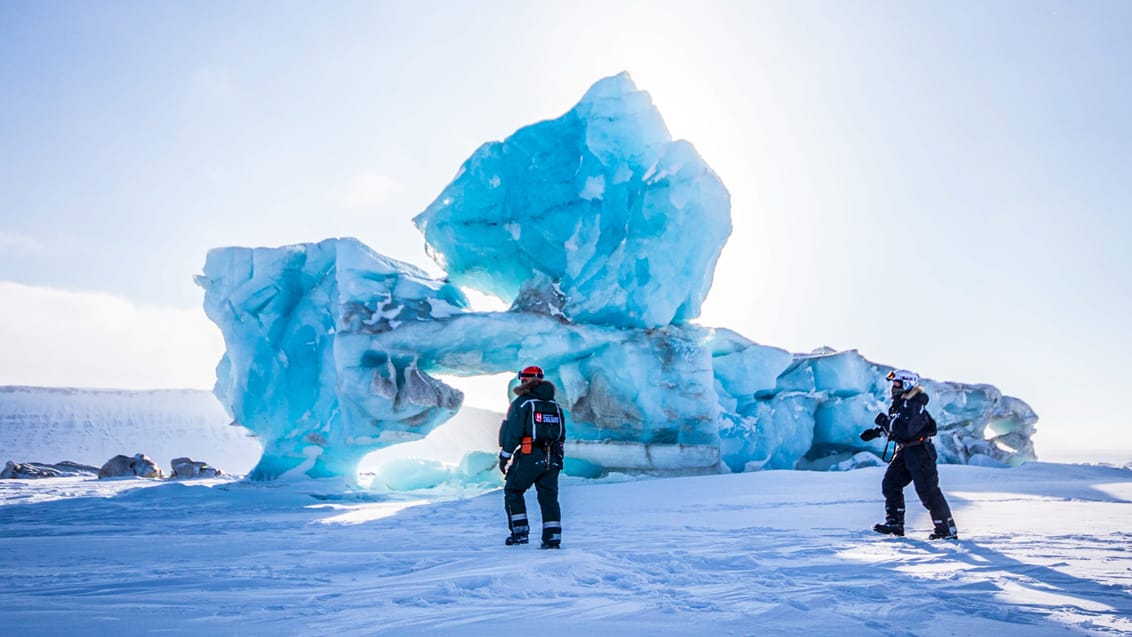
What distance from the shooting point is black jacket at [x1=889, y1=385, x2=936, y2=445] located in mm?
5039

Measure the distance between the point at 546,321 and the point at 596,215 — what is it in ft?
10.3

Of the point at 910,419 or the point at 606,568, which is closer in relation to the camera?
the point at 606,568

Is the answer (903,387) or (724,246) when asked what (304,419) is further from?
(903,387)

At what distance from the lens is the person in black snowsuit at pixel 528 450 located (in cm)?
484

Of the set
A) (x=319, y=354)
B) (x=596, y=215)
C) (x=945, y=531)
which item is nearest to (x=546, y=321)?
(x=596, y=215)

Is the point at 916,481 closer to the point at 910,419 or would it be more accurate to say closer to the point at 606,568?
the point at 910,419

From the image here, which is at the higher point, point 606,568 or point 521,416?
point 521,416

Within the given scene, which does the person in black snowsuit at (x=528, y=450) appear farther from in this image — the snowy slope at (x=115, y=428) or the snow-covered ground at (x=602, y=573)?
the snowy slope at (x=115, y=428)

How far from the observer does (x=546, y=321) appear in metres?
13.5

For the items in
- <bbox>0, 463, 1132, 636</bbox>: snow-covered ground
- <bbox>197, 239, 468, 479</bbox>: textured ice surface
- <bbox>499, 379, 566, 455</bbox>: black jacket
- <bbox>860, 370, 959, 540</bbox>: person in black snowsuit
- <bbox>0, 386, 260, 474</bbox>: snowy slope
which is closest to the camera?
<bbox>0, 463, 1132, 636</bbox>: snow-covered ground

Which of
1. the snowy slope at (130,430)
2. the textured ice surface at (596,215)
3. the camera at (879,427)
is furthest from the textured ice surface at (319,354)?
the snowy slope at (130,430)

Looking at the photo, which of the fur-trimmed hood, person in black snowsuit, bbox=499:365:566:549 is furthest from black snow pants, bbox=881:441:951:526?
the fur-trimmed hood

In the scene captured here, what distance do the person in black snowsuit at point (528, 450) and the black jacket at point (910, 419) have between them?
2.70 m

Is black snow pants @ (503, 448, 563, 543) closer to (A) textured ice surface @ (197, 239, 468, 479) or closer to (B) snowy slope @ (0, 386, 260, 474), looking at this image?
(A) textured ice surface @ (197, 239, 468, 479)
